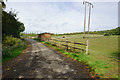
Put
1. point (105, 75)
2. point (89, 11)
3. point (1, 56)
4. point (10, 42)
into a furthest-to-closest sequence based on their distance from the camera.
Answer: point (10, 42) → point (89, 11) → point (1, 56) → point (105, 75)

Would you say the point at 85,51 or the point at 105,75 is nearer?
the point at 105,75

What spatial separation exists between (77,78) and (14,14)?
2213 centimetres

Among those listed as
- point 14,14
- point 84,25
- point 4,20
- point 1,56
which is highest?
point 14,14

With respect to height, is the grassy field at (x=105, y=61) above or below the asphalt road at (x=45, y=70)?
above

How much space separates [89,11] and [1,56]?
1254cm

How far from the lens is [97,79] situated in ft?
11.1

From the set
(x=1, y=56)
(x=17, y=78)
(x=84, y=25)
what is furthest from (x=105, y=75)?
(x=1, y=56)

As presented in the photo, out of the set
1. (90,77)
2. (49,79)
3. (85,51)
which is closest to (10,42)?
(49,79)

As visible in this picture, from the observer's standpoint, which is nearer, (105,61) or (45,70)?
(45,70)

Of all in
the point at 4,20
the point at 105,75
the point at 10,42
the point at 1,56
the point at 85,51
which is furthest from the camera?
the point at 4,20

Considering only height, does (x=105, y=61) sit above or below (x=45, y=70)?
above

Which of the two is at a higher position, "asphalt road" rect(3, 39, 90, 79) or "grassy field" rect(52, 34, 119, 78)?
"grassy field" rect(52, 34, 119, 78)

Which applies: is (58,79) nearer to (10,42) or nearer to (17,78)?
(17,78)

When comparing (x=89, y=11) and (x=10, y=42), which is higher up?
(x=89, y=11)
